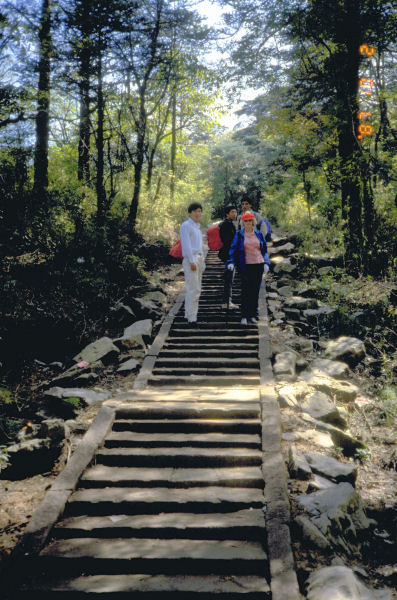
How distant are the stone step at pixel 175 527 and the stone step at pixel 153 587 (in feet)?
1.15

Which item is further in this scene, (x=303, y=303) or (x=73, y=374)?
(x=303, y=303)

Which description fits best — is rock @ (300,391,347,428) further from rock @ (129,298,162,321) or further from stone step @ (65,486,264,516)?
rock @ (129,298,162,321)

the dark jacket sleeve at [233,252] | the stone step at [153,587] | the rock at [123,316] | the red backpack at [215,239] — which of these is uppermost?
the red backpack at [215,239]

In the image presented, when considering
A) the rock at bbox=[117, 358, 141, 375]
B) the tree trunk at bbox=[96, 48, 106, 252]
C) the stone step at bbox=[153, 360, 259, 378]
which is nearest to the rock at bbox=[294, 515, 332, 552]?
the stone step at bbox=[153, 360, 259, 378]

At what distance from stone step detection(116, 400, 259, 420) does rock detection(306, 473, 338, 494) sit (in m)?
1.07

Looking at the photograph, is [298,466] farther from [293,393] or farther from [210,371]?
[210,371]

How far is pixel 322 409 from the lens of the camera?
4965mm

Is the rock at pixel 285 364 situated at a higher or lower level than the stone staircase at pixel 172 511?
higher

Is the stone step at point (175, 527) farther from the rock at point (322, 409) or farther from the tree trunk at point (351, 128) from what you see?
the tree trunk at point (351, 128)

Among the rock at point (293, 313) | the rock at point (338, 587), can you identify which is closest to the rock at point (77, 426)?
the rock at point (338, 587)

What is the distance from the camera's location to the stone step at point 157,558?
2.93 meters

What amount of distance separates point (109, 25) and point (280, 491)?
390 inches

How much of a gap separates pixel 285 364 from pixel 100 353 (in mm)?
3032

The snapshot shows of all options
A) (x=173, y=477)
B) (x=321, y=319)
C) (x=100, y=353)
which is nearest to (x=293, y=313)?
(x=321, y=319)
